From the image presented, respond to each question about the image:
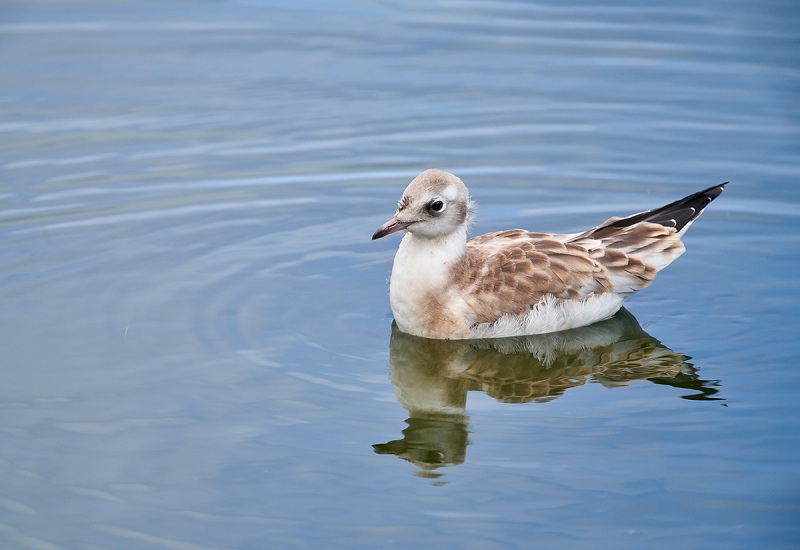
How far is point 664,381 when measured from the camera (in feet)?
29.7

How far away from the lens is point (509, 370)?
9.41 meters

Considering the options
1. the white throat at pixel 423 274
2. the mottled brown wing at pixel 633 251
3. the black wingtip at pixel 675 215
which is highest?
the black wingtip at pixel 675 215

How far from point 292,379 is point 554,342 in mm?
2444

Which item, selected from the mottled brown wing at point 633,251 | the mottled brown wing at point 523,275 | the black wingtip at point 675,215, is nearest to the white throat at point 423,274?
the mottled brown wing at point 523,275

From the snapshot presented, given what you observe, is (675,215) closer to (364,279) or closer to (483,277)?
(483,277)

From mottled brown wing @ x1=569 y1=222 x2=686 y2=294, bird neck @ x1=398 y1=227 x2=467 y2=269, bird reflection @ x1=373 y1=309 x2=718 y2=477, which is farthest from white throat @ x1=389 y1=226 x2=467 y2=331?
mottled brown wing @ x1=569 y1=222 x2=686 y2=294

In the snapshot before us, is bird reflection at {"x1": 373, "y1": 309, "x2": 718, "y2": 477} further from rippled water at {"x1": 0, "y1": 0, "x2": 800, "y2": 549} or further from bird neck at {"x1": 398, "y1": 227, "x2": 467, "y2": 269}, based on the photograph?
bird neck at {"x1": 398, "y1": 227, "x2": 467, "y2": 269}

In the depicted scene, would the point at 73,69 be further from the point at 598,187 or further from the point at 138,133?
the point at 598,187

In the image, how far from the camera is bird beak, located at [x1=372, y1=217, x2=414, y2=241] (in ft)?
30.1

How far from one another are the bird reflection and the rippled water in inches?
1.3

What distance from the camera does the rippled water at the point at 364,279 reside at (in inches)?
292

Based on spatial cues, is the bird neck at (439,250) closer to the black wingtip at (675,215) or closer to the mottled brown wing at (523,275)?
the mottled brown wing at (523,275)

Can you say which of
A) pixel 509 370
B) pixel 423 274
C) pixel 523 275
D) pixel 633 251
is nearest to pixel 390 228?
pixel 423 274

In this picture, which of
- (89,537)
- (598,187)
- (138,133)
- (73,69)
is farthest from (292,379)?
(73,69)
